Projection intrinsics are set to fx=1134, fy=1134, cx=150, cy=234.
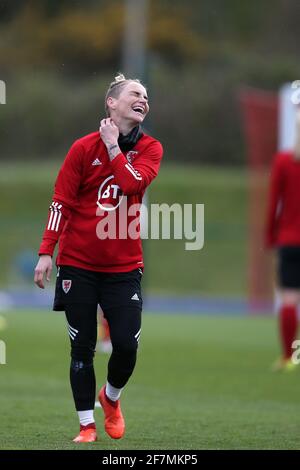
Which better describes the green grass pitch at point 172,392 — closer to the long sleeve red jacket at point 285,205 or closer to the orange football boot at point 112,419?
the orange football boot at point 112,419

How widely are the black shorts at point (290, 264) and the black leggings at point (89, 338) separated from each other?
14.9 feet

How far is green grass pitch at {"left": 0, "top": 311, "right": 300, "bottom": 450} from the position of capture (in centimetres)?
642

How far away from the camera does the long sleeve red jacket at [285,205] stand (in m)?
10.6

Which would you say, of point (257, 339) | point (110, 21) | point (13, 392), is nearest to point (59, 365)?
point (13, 392)

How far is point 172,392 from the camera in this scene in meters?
9.21

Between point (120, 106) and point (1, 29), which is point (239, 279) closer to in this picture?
point (1, 29)

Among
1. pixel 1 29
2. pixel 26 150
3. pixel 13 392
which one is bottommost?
pixel 13 392

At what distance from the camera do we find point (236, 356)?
40.0 feet

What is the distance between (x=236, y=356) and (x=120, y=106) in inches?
248

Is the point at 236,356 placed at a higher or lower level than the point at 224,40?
lower

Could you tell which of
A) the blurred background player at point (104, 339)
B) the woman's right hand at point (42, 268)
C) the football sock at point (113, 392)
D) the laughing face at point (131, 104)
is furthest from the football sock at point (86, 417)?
the blurred background player at point (104, 339)

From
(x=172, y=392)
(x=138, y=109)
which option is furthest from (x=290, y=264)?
(x=138, y=109)

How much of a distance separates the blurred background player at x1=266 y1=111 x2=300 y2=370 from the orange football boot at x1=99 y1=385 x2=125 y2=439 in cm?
439

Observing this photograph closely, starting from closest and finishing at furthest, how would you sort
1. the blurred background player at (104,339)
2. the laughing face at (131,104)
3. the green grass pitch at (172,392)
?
the laughing face at (131,104) → the green grass pitch at (172,392) → the blurred background player at (104,339)
